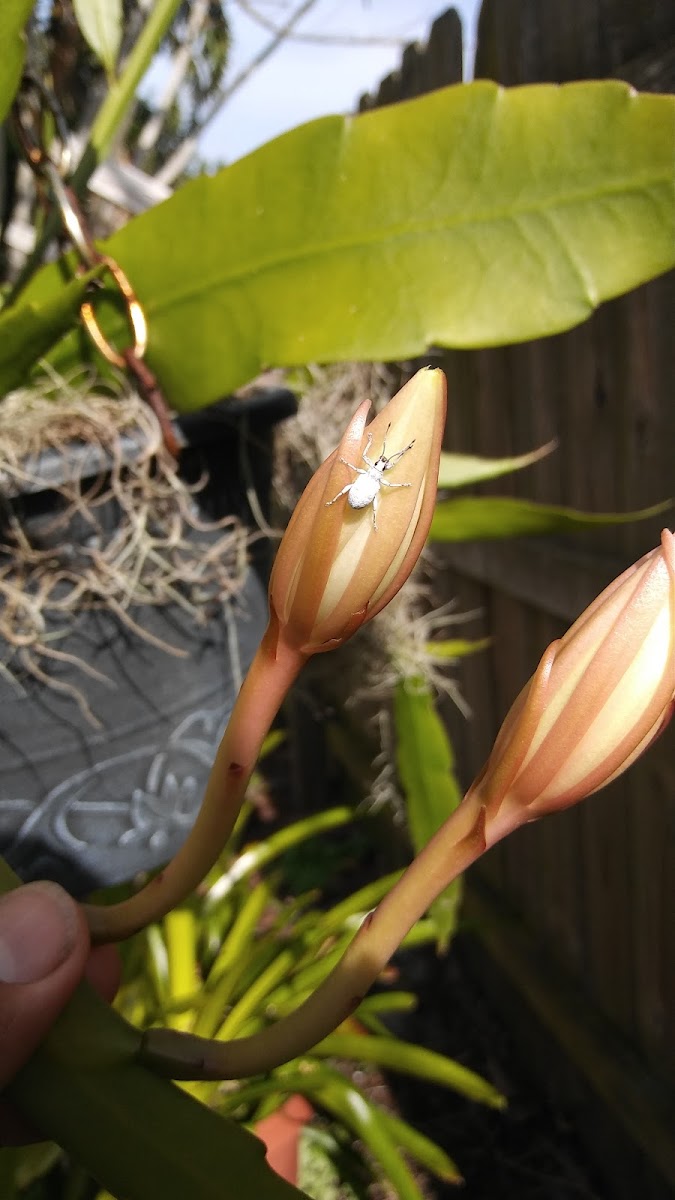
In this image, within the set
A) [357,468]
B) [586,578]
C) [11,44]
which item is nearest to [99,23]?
[11,44]

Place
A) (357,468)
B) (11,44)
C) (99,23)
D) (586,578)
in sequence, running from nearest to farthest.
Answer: (357,468), (11,44), (99,23), (586,578)

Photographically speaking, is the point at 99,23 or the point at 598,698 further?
the point at 99,23

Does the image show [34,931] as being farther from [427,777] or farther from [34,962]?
[427,777]

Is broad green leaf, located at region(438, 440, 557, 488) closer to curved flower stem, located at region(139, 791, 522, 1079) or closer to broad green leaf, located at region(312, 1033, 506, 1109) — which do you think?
curved flower stem, located at region(139, 791, 522, 1079)

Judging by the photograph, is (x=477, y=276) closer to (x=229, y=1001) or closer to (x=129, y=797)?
(x=129, y=797)

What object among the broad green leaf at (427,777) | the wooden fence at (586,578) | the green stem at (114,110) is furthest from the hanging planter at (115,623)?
the wooden fence at (586,578)

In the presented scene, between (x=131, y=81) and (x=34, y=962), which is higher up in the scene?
(x=131, y=81)

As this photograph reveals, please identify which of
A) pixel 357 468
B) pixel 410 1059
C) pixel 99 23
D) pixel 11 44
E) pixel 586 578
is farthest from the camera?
pixel 586 578

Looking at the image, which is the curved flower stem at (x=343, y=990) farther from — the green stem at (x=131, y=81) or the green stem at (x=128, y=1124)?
the green stem at (x=131, y=81)
